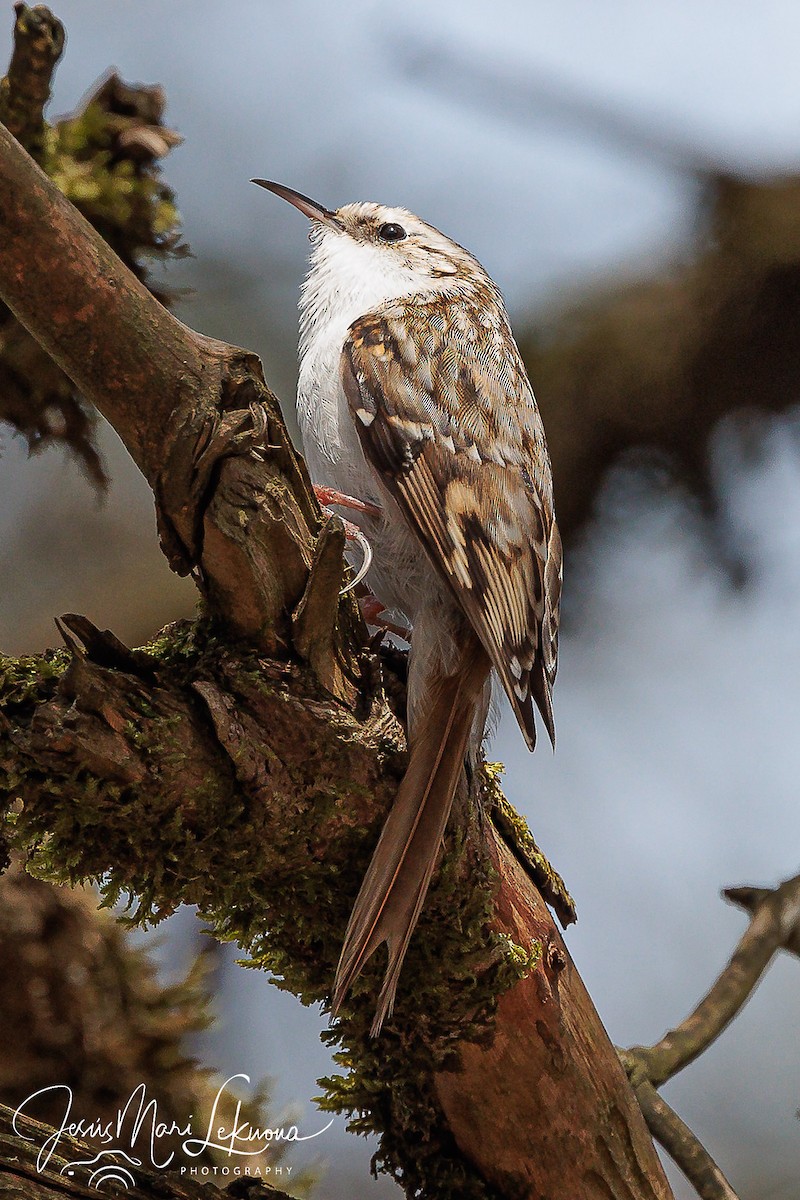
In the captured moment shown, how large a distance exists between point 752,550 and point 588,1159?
1.49 m

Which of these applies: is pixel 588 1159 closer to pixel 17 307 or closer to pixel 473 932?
pixel 473 932

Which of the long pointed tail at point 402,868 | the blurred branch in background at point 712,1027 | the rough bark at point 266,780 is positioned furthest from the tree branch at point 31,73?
the blurred branch in background at point 712,1027

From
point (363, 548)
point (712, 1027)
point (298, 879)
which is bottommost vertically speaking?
point (298, 879)

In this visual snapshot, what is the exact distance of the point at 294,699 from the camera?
954 millimetres

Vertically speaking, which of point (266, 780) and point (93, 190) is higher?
point (93, 190)

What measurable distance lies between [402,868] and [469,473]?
419 mm

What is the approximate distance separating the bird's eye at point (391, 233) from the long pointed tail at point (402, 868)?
2.69ft

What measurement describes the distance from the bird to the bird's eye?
183 mm

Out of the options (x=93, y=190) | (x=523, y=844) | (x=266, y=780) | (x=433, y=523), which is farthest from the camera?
(x=93, y=190)

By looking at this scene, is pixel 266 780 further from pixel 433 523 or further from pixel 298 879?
pixel 433 523

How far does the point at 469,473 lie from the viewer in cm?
114

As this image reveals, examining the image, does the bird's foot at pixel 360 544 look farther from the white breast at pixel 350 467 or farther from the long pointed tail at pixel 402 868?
the long pointed tail at pixel 402 868

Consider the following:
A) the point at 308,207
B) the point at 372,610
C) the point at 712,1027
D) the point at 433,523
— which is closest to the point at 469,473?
the point at 433,523

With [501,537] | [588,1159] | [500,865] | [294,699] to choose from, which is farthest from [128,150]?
[588,1159]
